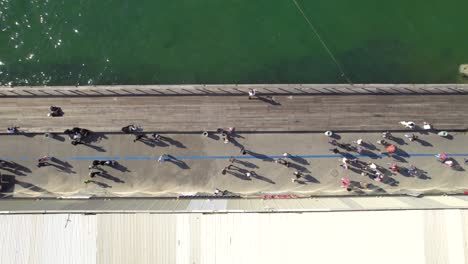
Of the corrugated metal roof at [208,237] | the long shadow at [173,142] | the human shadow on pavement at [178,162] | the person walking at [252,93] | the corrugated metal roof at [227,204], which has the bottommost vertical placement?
the corrugated metal roof at [208,237]

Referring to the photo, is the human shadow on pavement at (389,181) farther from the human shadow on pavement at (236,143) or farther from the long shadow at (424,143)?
the human shadow on pavement at (236,143)

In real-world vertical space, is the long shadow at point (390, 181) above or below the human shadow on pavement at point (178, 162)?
below

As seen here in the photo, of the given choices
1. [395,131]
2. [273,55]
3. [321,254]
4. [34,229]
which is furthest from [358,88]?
[34,229]

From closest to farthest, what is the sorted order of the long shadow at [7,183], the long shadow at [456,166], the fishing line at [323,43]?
the long shadow at [7,183]
the long shadow at [456,166]
the fishing line at [323,43]

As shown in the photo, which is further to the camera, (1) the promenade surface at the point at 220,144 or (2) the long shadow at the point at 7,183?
(1) the promenade surface at the point at 220,144

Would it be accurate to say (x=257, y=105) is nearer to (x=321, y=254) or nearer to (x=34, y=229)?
(x=321, y=254)

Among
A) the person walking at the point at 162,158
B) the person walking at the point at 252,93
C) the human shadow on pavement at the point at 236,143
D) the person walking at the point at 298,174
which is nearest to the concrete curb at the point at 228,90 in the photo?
the person walking at the point at 252,93

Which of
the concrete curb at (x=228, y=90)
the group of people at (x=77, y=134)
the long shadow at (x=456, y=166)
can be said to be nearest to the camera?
the group of people at (x=77, y=134)
